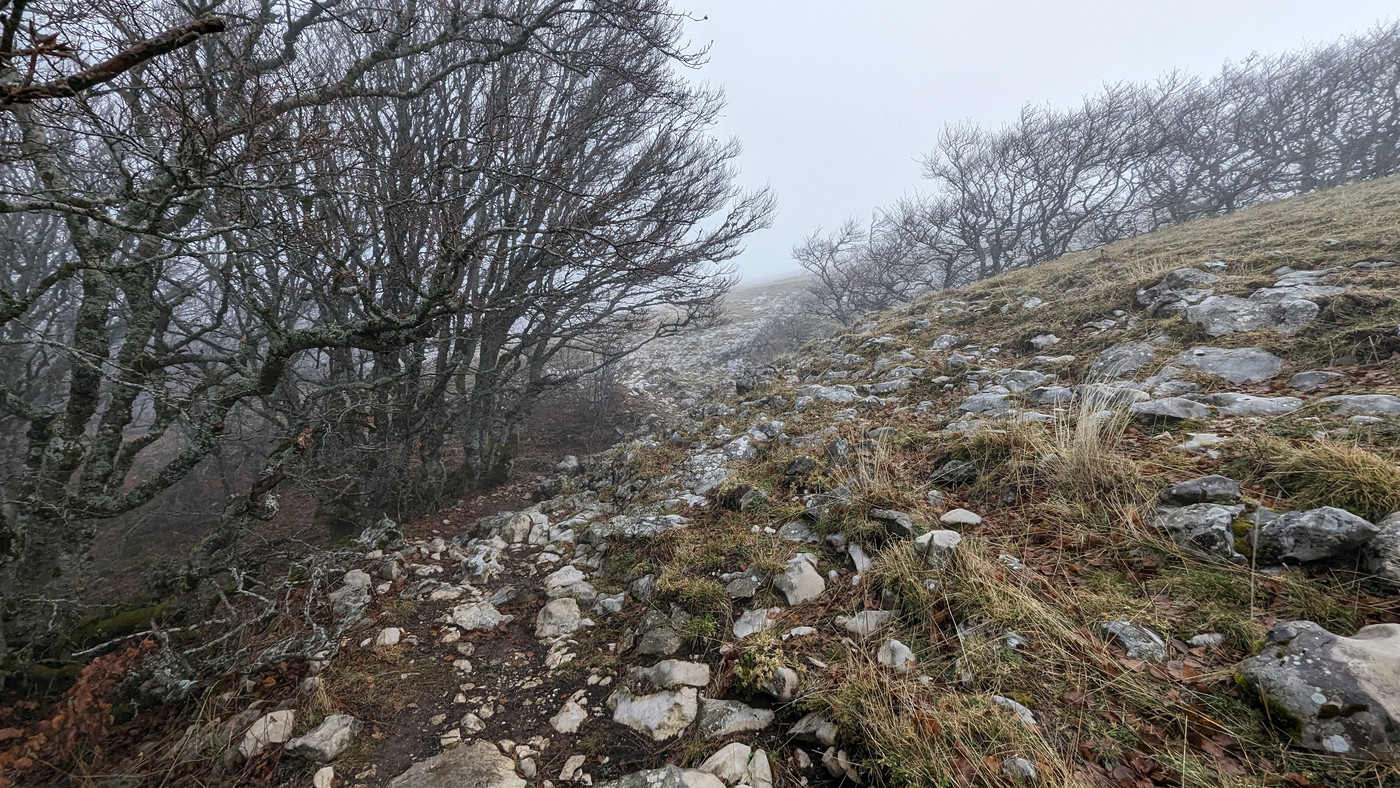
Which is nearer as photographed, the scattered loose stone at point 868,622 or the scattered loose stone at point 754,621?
the scattered loose stone at point 868,622

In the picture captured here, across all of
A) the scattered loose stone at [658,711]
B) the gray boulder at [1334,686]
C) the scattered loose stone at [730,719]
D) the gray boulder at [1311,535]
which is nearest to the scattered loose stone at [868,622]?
the scattered loose stone at [730,719]

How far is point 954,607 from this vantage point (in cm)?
218

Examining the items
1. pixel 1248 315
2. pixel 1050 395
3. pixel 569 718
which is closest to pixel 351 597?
pixel 569 718

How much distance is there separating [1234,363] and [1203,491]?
2598 mm

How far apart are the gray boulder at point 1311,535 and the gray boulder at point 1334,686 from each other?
0.42 m

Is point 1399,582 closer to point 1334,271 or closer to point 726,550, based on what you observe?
point 726,550

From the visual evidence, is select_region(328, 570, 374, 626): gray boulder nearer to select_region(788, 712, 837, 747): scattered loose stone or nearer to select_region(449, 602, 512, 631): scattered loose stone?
select_region(449, 602, 512, 631): scattered loose stone

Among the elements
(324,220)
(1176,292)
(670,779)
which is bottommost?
(670,779)

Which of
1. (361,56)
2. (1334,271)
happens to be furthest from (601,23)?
(1334,271)

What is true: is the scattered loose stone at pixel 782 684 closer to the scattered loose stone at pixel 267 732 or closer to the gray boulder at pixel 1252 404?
the scattered loose stone at pixel 267 732

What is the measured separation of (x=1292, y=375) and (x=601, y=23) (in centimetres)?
732

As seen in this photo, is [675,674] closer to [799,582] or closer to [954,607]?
[799,582]

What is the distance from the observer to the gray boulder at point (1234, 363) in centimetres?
368

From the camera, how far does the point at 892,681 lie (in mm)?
1939
